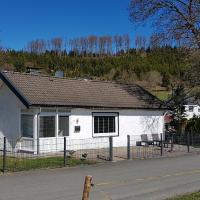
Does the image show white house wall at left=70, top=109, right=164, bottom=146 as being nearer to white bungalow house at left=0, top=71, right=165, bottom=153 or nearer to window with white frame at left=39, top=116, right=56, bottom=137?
white bungalow house at left=0, top=71, right=165, bottom=153

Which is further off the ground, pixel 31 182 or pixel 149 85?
pixel 149 85

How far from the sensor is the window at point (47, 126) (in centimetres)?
2545

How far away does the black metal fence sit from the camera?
69.3 feet

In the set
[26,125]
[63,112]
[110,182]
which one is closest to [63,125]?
[63,112]

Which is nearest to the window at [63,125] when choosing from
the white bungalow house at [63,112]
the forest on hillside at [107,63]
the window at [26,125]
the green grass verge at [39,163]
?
the white bungalow house at [63,112]

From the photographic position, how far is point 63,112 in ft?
87.0

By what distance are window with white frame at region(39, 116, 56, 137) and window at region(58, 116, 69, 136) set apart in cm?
59

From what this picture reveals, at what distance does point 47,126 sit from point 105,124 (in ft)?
14.8

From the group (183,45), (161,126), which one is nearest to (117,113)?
A: (161,126)

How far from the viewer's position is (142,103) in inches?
1264

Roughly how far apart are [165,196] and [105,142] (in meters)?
15.1

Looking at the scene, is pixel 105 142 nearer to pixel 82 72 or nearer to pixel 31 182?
pixel 31 182

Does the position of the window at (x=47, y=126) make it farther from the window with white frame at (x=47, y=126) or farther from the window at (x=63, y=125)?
the window at (x=63, y=125)

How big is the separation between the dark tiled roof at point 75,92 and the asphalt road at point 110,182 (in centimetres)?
705
